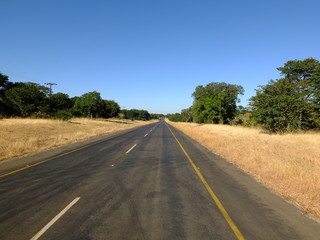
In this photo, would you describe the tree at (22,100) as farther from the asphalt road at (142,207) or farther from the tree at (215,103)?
the asphalt road at (142,207)

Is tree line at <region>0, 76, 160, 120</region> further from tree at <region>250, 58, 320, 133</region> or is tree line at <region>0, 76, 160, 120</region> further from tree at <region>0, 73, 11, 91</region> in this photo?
tree at <region>250, 58, 320, 133</region>

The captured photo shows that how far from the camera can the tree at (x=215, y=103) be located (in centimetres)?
5288

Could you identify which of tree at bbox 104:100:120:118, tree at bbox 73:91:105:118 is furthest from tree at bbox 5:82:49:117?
tree at bbox 104:100:120:118

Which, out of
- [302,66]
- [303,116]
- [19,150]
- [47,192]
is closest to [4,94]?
[19,150]

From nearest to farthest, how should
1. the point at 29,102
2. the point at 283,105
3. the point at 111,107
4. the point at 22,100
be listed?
the point at 283,105 → the point at 22,100 → the point at 29,102 → the point at 111,107

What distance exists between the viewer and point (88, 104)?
6150cm

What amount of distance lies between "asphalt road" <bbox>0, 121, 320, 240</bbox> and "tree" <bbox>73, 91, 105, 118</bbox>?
57.8 meters

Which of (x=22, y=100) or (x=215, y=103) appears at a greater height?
(x=215, y=103)

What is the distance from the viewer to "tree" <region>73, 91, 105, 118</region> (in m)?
Result: 62.2

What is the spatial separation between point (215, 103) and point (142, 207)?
2005 inches

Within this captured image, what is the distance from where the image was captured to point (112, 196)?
5.03m

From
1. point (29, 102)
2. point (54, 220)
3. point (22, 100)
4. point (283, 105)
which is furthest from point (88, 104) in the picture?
point (54, 220)

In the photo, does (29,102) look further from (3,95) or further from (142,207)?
Answer: (142,207)

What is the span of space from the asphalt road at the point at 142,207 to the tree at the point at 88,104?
5783 centimetres
